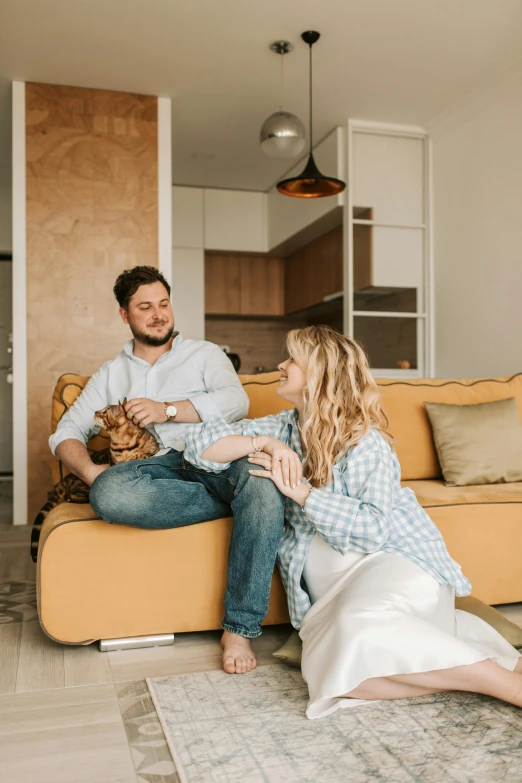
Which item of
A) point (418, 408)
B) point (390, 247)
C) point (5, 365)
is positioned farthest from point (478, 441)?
point (5, 365)

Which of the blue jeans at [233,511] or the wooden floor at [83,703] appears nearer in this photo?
the wooden floor at [83,703]

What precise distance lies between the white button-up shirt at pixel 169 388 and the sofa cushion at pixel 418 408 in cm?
73

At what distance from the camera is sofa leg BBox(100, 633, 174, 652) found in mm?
2025

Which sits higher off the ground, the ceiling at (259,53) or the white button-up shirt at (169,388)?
the ceiling at (259,53)

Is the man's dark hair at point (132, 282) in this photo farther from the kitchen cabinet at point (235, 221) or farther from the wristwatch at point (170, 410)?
the kitchen cabinet at point (235, 221)

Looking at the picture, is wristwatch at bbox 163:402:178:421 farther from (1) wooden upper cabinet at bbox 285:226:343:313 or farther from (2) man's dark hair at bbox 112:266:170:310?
(1) wooden upper cabinet at bbox 285:226:343:313

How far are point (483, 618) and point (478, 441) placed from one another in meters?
0.86

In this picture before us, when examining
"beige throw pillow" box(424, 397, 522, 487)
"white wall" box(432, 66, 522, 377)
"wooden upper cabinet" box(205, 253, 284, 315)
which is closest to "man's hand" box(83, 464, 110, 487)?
"beige throw pillow" box(424, 397, 522, 487)

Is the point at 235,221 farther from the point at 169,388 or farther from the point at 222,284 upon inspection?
the point at 169,388

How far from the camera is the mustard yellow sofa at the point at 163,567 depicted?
197 cm

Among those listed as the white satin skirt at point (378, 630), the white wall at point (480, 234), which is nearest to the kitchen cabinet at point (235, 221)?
the white wall at point (480, 234)

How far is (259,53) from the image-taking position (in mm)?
4078

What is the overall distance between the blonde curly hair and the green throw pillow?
1.46 feet

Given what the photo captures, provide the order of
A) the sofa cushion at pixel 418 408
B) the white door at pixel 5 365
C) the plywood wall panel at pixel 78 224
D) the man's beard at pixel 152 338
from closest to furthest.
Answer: the man's beard at pixel 152 338
the sofa cushion at pixel 418 408
the plywood wall panel at pixel 78 224
the white door at pixel 5 365
